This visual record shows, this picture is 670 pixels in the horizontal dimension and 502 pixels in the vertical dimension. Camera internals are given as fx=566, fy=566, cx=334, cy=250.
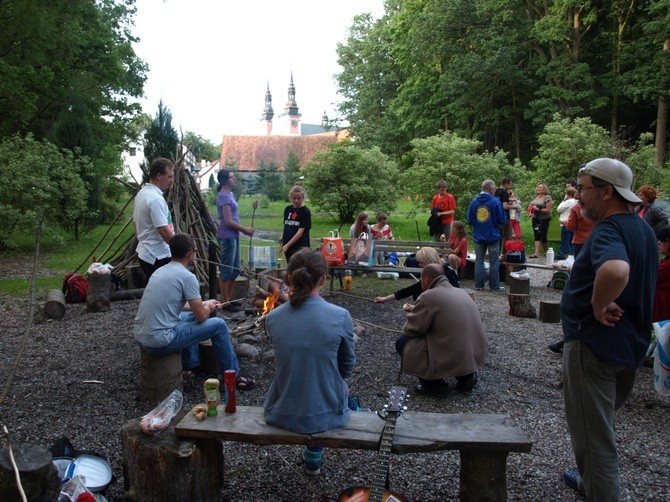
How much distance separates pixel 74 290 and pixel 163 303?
5143 mm

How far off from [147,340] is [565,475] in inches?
127

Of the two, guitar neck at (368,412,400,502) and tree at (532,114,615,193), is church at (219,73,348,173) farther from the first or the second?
guitar neck at (368,412,400,502)

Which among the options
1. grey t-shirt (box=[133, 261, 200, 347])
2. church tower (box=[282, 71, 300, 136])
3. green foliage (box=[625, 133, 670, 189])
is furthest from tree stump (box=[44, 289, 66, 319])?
church tower (box=[282, 71, 300, 136])

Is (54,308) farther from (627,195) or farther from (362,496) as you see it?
(627,195)

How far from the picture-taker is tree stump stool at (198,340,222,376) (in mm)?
5461

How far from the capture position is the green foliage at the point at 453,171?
17.3m

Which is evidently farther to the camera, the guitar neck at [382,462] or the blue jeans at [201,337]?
the blue jeans at [201,337]

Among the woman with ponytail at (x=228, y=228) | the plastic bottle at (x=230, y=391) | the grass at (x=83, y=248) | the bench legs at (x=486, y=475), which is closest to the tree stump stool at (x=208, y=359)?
the plastic bottle at (x=230, y=391)

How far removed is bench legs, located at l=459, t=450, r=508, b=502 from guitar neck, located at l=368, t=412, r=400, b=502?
421 mm

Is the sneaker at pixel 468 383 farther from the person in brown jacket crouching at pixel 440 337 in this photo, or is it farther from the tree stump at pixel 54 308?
the tree stump at pixel 54 308

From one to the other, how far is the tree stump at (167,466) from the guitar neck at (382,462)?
3.20 feet

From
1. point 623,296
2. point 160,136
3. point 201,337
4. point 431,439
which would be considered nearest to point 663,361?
point 623,296

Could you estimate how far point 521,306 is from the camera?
834 cm

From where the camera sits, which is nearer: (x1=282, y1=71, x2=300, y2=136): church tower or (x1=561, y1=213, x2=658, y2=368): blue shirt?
(x1=561, y1=213, x2=658, y2=368): blue shirt
